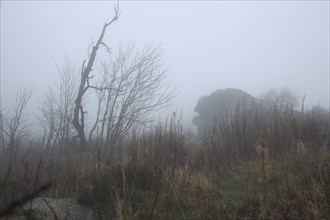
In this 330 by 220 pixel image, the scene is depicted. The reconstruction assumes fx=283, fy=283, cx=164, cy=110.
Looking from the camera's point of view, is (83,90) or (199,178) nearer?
(199,178)

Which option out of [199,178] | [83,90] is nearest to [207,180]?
[199,178]

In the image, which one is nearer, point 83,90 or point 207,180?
point 207,180

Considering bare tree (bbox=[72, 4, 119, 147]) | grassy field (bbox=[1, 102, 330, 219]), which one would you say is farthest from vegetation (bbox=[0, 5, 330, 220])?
bare tree (bbox=[72, 4, 119, 147])

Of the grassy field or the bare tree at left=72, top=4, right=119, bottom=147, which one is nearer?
the grassy field

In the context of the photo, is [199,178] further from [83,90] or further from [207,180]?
[83,90]

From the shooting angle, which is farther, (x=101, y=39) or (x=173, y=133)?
(x=101, y=39)

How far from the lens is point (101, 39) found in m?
14.9

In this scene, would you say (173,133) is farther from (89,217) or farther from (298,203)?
(298,203)

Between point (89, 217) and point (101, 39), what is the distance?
40.7 ft

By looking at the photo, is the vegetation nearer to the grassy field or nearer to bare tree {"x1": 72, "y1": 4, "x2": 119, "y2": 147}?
the grassy field

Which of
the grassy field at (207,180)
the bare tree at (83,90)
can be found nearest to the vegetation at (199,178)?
the grassy field at (207,180)

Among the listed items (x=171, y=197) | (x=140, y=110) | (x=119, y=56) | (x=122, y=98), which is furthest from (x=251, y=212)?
(x=119, y=56)

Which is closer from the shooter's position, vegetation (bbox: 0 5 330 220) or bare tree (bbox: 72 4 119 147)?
vegetation (bbox: 0 5 330 220)

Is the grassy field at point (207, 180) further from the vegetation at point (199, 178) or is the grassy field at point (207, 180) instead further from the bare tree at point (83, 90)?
the bare tree at point (83, 90)
